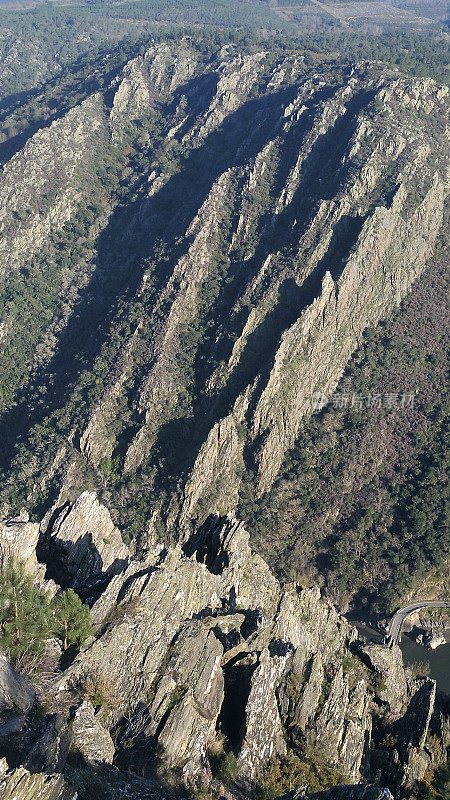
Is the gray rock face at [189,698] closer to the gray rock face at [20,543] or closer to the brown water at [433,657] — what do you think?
the gray rock face at [20,543]

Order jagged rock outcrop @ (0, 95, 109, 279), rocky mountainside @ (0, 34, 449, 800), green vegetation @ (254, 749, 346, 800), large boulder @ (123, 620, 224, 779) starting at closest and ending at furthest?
large boulder @ (123, 620, 224, 779)
green vegetation @ (254, 749, 346, 800)
rocky mountainside @ (0, 34, 449, 800)
jagged rock outcrop @ (0, 95, 109, 279)

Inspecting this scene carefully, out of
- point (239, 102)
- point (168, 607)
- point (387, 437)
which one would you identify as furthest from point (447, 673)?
point (239, 102)

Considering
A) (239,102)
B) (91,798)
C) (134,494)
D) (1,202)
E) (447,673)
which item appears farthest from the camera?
(239,102)

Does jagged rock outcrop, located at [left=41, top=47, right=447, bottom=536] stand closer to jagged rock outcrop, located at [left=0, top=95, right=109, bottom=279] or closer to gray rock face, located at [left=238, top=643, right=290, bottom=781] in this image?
jagged rock outcrop, located at [left=0, top=95, right=109, bottom=279]

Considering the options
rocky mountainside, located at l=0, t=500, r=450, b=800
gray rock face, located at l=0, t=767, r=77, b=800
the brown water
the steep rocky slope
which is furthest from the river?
gray rock face, located at l=0, t=767, r=77, b=800

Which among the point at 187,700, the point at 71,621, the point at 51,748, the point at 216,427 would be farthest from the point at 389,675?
the point at 216,427

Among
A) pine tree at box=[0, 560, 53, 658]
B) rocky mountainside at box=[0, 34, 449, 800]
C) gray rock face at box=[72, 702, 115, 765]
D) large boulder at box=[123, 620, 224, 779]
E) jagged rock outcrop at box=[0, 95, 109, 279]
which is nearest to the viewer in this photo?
gray rock face at box=[72, 702, 115, 765]

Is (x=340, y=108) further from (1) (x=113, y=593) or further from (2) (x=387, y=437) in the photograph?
(1) (x=113, y=593)
